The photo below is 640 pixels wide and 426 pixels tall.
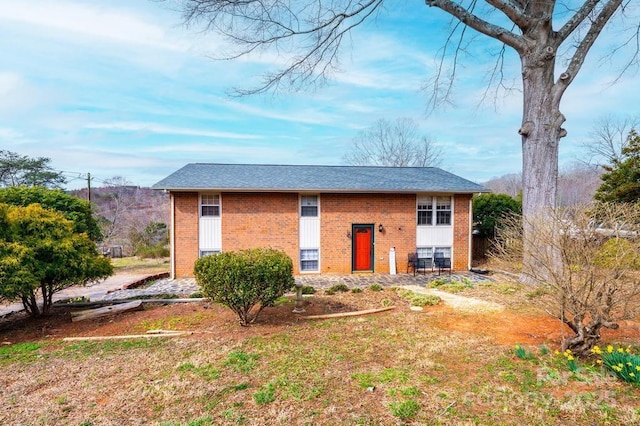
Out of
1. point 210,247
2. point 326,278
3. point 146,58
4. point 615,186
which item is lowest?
point 326,278

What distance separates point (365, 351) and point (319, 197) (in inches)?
346

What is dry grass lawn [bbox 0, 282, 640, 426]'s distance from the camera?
339 cm

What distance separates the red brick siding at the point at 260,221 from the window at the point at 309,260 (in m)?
0.28

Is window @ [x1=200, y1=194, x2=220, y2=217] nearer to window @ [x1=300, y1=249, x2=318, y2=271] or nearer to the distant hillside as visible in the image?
window @ [x1=300, y1=249, x2=318, y2=271]

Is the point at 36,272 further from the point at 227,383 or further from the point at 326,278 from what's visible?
the point at 326,278

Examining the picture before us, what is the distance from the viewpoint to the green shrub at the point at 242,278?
5.96 meters

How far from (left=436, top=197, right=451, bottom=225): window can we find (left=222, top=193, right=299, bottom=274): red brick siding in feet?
20.3

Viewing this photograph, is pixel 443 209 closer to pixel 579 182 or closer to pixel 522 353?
pixel 522 353

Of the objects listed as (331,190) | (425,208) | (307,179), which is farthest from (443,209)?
(307,179)

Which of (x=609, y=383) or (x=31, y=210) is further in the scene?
(x=31, y=210)

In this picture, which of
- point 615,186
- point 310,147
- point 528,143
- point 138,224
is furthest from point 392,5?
point 138,224

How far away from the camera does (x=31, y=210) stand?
7215 millimetres

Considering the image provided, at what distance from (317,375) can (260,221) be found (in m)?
9.36

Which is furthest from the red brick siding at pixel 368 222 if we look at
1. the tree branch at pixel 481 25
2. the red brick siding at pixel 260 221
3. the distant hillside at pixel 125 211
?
the distant hillside at pixel 125 211
